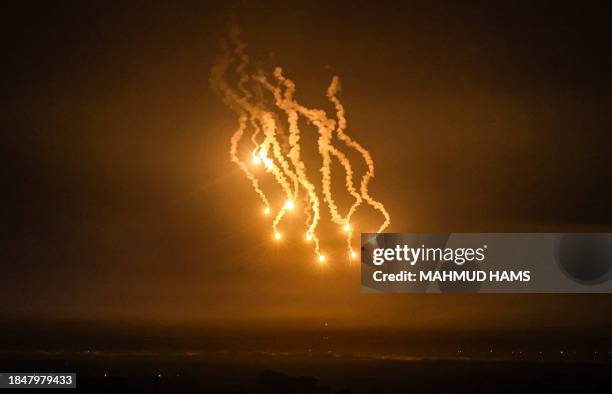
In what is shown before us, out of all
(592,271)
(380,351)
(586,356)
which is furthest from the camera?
(380,351)

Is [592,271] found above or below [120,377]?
above

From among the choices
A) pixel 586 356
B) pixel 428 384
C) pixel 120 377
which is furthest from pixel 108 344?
pixel 586 356

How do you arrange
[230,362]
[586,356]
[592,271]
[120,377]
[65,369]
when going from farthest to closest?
[586,356] < [230,362] < [65,369] < [120,377] < [592,271]

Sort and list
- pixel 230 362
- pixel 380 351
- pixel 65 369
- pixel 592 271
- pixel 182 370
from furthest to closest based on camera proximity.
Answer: pixel 380 351, pixel 230 362, pixel 182 370, pixel 65 369, pixel 592 271

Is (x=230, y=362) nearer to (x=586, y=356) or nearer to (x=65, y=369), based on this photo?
(x=65, y=369)

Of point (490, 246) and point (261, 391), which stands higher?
point (490, 246)

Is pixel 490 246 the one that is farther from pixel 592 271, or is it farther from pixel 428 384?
pixel 428 384

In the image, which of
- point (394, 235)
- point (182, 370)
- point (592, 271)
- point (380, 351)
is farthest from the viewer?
point (380, 351)

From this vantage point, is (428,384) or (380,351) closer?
(428,384)

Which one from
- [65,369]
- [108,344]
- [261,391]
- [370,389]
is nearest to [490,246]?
[261,391]
